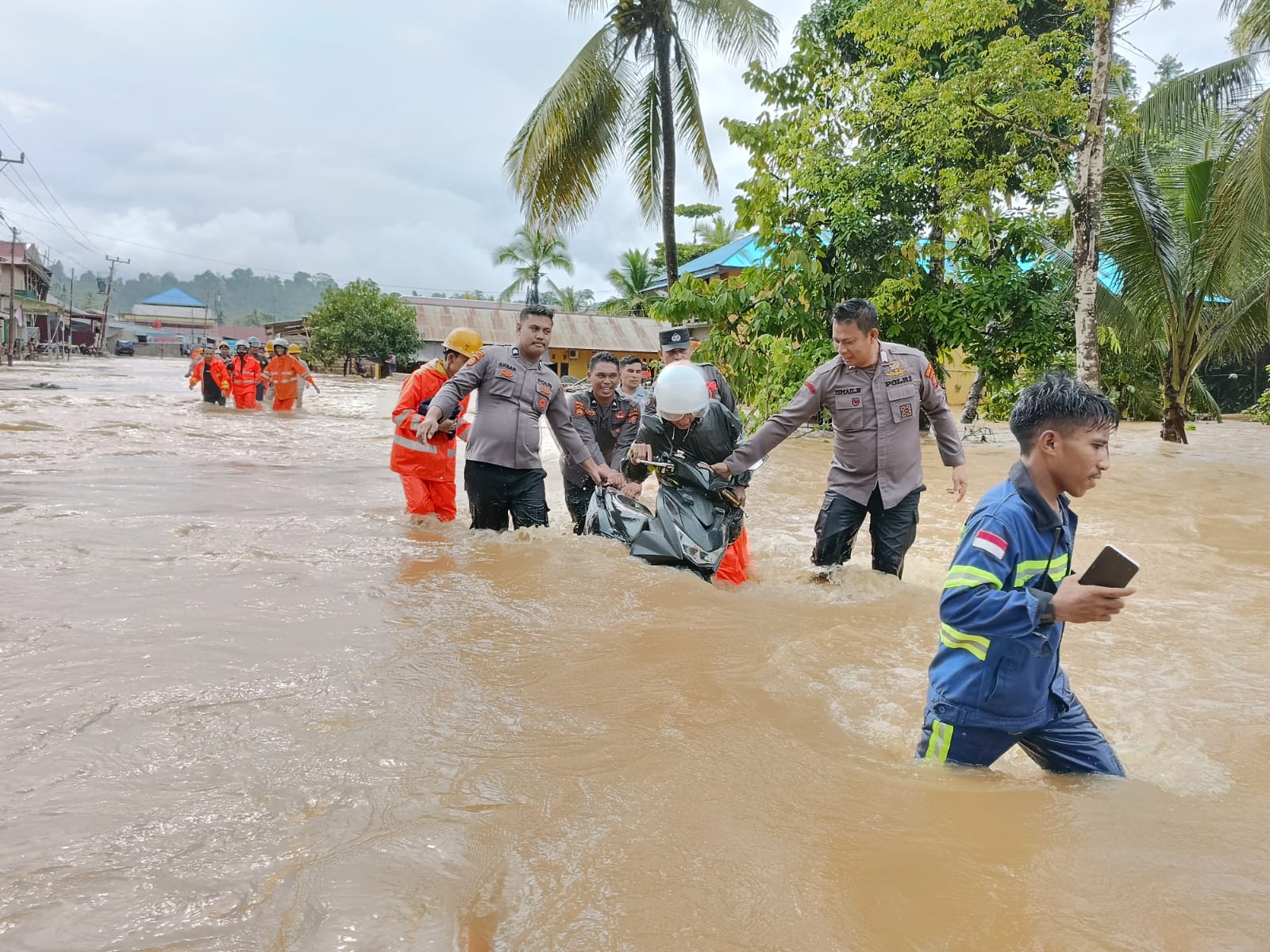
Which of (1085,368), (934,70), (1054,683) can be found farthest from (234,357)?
(1054,683)

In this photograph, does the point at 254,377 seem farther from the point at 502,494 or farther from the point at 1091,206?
the point at 1091,206

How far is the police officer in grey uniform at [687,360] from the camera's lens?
17.5ft

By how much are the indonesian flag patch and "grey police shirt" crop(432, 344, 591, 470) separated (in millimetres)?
3504

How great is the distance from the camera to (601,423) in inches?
254

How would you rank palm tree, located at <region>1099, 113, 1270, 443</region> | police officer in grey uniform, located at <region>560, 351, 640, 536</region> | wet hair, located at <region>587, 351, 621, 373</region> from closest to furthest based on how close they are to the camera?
1. wet hair, located at <region>587, 351, 621, 373</region>
2. police officer in grey uniform, located at <region>560, 351, 640, 536</region>
3. palm tree, located at <region>1099, 113, 1270, 443</region>

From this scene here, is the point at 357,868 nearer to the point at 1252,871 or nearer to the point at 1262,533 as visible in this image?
the point at 1252,871

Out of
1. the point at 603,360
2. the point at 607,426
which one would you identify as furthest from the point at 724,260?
the point at 603,360

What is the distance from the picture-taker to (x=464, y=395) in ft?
18.3

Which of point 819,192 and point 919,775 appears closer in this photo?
point 919,775

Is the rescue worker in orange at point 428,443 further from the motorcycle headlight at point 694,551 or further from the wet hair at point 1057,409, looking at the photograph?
the wet hair at point 1057,409

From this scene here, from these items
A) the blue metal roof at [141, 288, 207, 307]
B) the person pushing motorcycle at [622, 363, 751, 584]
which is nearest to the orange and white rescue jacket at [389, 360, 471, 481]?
the person pushing motorcycle at [622, 363, 751, 584]

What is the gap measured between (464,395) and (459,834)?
3633mm

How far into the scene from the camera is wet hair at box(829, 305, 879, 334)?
4.50 metres

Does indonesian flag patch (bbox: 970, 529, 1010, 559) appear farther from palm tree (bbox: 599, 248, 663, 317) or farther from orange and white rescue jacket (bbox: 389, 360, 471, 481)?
palm tree (bbox: 599, 248, 663, 317)
